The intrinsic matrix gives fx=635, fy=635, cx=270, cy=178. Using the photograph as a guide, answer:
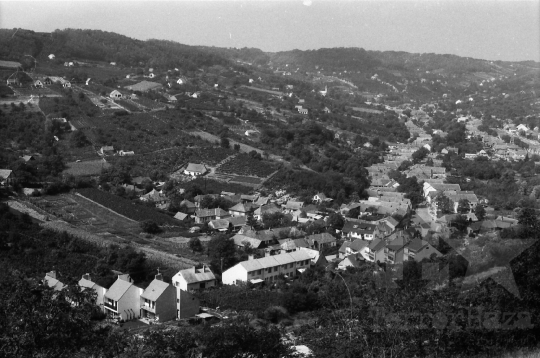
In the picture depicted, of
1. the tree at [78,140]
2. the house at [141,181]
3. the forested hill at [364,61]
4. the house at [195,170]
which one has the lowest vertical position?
the house at [141,181]

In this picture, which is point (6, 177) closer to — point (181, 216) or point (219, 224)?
point (181, 216)

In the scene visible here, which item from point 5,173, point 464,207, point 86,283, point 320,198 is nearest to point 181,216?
point 320,198

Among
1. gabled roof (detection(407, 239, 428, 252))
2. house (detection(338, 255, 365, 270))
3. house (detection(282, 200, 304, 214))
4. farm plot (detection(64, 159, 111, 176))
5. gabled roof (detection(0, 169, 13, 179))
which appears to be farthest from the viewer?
farm plot (detection(64, 159, 111, 176))

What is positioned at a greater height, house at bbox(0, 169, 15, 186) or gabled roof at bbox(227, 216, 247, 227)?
house at bbox(0, 169, 15, 186)

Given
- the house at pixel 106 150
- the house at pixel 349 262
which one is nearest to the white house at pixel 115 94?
the house at pixel 106 150

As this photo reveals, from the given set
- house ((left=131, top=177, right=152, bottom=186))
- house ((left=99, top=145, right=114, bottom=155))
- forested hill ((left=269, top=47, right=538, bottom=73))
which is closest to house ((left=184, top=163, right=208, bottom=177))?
house ((left=131, top=177, right=152, bottom=186))

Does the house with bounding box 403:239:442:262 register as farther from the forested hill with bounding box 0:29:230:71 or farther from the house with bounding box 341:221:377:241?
the forested hill with bounding box 0:29:230:71

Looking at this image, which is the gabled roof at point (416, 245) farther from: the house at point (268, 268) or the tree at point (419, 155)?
the tree at point (419, 155)
